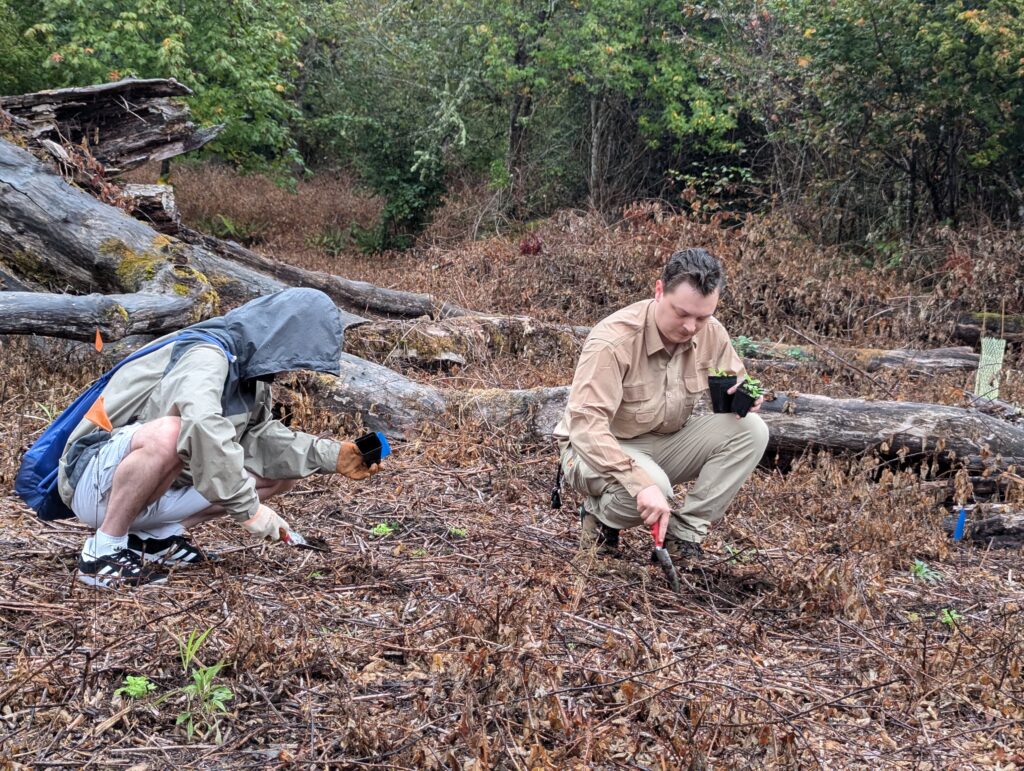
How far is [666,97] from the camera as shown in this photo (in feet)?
49.3

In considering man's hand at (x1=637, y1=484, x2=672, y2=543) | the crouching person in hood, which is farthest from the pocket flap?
the crouching person in hood

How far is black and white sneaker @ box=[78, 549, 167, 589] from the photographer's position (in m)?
3.55

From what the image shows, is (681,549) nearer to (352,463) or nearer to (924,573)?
(924,573)

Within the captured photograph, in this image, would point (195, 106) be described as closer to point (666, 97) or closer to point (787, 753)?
point (666, 97)

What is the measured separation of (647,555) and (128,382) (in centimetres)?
234

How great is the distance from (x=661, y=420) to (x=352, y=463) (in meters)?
1.42

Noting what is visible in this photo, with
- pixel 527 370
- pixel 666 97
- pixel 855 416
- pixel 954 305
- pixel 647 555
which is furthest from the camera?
pixel 666 97

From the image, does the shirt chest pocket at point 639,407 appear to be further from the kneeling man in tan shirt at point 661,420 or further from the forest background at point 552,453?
the forest background at point 552,453

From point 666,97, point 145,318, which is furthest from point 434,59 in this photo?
point 145,318

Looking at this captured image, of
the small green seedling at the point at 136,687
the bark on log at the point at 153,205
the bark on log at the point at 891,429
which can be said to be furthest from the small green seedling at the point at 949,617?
the bark on log at the point at 153,205

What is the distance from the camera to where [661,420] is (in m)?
4.41

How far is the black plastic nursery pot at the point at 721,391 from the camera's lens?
4328 millimetres

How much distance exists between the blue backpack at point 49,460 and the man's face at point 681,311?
179cm

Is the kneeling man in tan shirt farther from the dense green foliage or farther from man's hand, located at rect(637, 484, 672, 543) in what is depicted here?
the dense green foliage
